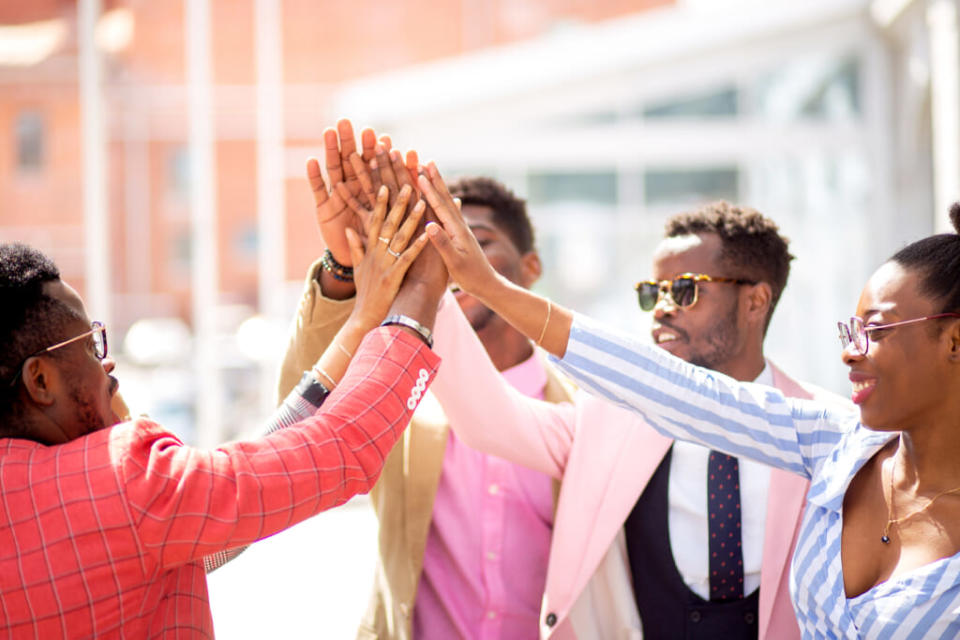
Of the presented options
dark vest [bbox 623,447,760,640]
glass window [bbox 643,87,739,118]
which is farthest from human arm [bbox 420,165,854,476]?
glass window [bbox 643,87,739,118]

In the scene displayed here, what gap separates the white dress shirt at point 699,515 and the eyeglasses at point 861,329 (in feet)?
1.69

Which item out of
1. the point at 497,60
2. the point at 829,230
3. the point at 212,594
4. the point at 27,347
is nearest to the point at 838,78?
the point at 829,230

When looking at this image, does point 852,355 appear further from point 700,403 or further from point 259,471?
point 259,471

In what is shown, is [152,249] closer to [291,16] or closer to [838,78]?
[291,16]

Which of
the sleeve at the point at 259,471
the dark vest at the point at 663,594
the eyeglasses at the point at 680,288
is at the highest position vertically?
the eyeglasses at the point at 680,288

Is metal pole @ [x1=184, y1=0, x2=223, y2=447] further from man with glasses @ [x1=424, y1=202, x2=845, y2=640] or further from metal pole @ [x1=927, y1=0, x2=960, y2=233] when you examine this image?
man with glasses @ [x1=424, y1=202, x2=845, y2=640]

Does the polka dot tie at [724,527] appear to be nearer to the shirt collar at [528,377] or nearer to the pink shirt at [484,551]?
the pink shirt at [484,551]

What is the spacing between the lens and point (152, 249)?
37.9 meters

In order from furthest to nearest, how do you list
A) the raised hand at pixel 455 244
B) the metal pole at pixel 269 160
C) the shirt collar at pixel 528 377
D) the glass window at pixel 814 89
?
the glass window at pixel 814 89 < the metal pole at pixel 269 160 < the shirt collar at pixel 528 377 < the raised hand at pixel 455 244

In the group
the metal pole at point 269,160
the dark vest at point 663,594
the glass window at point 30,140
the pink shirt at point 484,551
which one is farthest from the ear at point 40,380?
the glass window at point 30,140

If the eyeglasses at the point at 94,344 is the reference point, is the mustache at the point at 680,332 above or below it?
below

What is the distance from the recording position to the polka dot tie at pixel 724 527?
2.41 meters

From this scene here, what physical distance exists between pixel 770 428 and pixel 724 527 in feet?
1.41

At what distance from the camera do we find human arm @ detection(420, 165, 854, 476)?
6.78 ft
